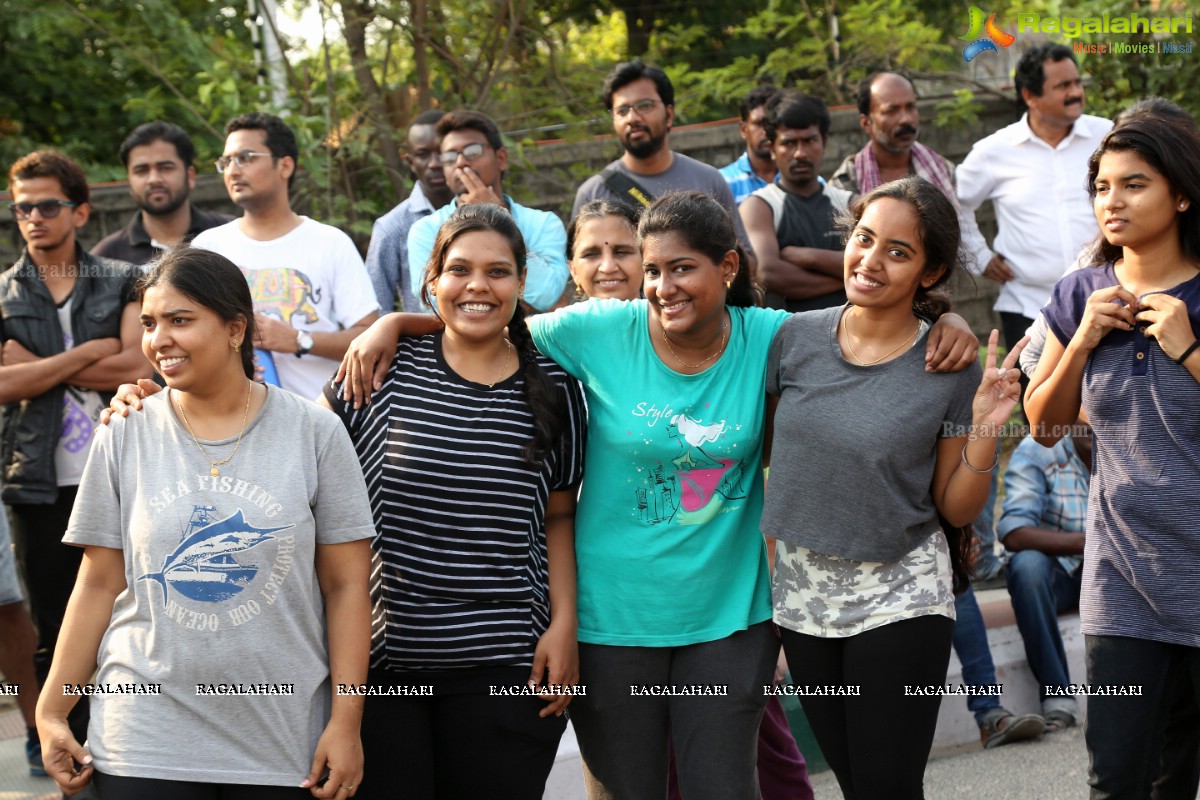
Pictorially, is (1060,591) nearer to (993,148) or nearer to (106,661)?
(993,148)

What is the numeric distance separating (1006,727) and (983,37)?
661cm

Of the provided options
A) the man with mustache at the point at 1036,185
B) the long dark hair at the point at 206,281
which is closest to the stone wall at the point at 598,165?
the man with mustache at the point at 1036,185

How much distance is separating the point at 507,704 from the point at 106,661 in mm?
987

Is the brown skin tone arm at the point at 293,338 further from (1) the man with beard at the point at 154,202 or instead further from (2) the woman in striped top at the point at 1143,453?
(2) the woman in striped top at the point at 1143,453

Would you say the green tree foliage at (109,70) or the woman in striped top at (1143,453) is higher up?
the green tree foliage at (109,70)

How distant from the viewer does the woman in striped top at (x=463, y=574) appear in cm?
337

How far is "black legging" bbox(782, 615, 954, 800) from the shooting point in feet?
11.3

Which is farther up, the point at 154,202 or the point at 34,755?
the point at 154,202

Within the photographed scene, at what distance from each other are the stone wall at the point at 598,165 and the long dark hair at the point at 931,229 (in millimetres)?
3470

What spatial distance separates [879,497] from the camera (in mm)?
3451

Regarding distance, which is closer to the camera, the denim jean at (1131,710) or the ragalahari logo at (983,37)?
the denim jean at (1131,710)

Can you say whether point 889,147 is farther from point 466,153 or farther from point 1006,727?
point 1006,727

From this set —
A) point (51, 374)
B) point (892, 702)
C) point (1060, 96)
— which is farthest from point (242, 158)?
point (1060, 96)

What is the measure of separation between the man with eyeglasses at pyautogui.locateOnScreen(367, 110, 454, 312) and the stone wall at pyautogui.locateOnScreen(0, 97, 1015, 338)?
1.17 m
